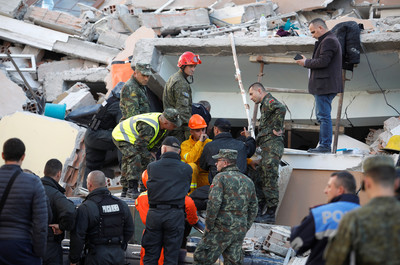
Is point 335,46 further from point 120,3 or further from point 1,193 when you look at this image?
point 120,3

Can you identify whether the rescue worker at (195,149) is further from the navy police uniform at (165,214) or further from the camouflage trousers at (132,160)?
the navy police uniform at (165,214)

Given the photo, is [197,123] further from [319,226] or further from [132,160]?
[319,226]

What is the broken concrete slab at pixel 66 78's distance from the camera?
1363 centimetres

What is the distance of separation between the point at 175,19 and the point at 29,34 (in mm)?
3402

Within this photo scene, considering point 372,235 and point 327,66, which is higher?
point 327,66

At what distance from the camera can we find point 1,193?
564cm

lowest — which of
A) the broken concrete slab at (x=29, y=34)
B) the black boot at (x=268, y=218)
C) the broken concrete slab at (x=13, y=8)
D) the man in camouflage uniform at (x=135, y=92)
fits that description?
the black boot at (x=268, y=218)

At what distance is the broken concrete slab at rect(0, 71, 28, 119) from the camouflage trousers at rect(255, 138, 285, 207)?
588cm

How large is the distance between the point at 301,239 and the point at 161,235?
9.12ft

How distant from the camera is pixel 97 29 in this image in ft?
47.3

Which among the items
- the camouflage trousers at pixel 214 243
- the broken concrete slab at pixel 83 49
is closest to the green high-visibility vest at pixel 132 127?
the camouflage trousers at pixel 214 243

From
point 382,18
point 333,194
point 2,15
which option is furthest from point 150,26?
point 333,194

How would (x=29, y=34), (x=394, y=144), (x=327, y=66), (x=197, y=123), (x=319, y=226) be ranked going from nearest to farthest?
(x=319, y=226)
(x=197, y=123)
(x=327, y=66)
(x=394, y=144)
(x=29, y=34)

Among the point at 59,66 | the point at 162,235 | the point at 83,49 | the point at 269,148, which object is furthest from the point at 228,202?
the point at 59,66
